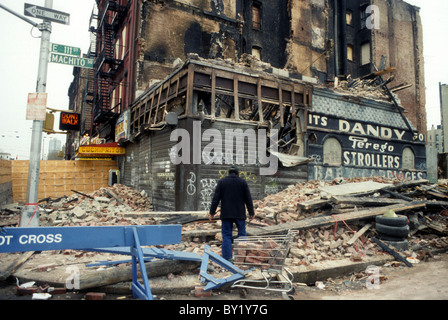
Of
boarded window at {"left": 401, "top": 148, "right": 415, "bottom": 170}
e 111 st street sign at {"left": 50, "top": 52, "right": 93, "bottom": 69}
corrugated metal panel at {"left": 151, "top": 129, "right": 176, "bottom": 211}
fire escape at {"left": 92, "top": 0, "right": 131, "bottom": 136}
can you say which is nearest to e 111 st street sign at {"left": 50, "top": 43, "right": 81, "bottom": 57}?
e 111 st street sign at {"left": 50, "top": 52, "right": 93, "bottom": 69}

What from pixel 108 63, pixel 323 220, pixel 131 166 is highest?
pixel 108 63

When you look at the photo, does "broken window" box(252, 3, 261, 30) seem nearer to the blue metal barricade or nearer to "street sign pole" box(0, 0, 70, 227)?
"street sign pole" box(0, 0, 70, 227)

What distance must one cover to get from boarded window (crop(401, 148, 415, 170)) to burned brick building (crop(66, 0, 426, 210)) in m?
0.11

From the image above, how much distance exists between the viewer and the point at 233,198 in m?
5.65

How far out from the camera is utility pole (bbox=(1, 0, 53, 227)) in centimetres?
732

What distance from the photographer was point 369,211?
764 centimetres

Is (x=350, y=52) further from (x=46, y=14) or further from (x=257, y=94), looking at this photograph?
(x=46, y=14)

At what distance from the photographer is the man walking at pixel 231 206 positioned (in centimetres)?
552

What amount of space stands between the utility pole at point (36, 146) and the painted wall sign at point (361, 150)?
38.2 ft

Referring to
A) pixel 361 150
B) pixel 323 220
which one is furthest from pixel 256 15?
pixel 323 220

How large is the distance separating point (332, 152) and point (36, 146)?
44.6ft

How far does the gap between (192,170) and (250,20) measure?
70.9 feet

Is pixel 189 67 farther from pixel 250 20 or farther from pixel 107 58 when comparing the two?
pixel 250 20

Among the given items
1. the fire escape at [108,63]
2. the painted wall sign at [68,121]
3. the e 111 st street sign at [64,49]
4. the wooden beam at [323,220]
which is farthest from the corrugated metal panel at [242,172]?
the fire escape at [108,63]
